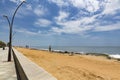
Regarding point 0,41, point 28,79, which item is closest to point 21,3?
point 28,79

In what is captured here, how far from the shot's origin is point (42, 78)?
4.74 m

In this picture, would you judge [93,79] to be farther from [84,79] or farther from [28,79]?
[28,79]

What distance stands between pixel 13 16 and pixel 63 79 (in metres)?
10.8

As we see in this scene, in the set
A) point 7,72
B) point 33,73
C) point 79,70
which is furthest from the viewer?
point 79,70

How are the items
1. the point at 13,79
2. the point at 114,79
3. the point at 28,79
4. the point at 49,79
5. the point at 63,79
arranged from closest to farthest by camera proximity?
the point at 49,79
the point at 28,79
the point at 13,79
the point at 63,79
the point at 114,79

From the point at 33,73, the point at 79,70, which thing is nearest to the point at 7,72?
the point at 33,73

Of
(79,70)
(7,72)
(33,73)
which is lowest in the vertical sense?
(79,70)

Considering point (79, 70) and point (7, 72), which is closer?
point (7, 72)

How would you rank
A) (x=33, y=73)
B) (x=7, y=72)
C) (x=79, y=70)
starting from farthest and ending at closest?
(x=79, y=70) < (x=7, y=72) < (x=33, y=73)

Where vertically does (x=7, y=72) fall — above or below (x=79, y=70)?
above

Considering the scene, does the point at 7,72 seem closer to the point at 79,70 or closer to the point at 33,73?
the point at 33,73

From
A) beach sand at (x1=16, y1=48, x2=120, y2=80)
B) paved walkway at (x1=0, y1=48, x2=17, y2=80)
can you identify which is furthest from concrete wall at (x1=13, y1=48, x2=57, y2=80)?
beach sand at (x1=16, y1=48, x2=120, y2=80)

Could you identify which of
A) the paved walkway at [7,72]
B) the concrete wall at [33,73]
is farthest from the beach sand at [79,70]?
the concrete wall at [33,73]

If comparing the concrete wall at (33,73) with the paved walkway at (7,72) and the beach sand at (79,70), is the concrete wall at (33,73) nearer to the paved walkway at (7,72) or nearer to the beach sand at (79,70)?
the paved walkway at (7,72)
